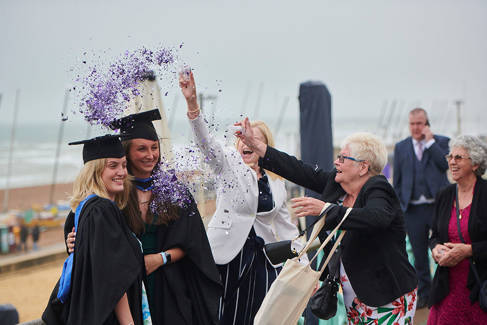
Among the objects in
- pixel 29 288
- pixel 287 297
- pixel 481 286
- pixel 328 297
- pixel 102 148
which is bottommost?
pixel 29 288

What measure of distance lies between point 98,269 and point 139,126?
0.79 meters

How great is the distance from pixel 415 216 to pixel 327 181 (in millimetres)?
2514

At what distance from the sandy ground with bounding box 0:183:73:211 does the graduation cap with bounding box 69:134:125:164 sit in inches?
1275

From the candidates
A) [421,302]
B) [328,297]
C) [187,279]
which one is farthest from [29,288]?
[328,297]

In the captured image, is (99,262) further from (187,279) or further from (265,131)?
(265,131)

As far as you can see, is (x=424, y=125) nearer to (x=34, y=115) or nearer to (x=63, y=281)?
(x=63, y=281)

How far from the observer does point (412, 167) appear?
17.6 feet

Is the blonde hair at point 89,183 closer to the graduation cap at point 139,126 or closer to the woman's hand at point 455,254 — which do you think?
the graduation cap at point 139,126

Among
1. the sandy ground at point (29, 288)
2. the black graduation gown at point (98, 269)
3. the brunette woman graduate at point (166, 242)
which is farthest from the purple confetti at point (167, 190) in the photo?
the sandy ground at point (29, 288)

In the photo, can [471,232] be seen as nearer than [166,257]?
No

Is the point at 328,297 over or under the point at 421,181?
under

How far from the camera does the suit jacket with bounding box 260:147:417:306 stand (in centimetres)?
256

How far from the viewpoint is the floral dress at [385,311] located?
271 cm

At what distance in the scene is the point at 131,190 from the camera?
2.59 metres
